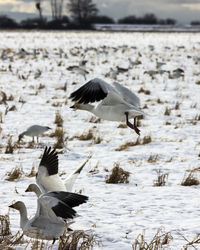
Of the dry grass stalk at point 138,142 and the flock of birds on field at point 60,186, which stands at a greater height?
the flock of birds on field at point 60,186

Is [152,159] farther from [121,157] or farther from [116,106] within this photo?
[116,106]

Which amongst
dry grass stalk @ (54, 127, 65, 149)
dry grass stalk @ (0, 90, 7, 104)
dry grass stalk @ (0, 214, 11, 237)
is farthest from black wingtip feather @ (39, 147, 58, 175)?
dry grass stalk @ (0, 90, 7, 104)

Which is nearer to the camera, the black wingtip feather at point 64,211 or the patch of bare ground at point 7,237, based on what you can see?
the black wingtip feather at point 64,211

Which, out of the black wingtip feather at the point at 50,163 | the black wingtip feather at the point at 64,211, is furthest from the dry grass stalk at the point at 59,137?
the black wingtip feather at the point at 64,211

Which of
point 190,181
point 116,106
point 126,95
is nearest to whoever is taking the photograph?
point 190,181

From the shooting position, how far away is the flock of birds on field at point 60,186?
3.24 m

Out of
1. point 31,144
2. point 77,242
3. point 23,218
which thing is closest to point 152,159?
A: point 31,144

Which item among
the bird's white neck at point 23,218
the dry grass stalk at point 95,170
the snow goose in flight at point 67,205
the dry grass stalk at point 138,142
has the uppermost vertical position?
the snow goose in flight at point 67,205

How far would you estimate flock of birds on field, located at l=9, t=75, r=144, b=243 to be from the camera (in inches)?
128

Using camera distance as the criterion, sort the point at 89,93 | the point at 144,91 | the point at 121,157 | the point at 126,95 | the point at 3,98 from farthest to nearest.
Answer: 1. the point at 144,91
2. the point at 3,98
3. the point at 121,157
4. the point at 126,95
5. the point at 89,93

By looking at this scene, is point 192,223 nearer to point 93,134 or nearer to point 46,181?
point 46,181

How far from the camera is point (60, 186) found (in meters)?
4.08

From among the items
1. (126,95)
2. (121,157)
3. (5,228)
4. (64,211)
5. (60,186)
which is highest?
(126,95)

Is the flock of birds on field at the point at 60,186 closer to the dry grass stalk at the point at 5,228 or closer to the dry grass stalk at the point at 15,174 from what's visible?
the dry grass stalk at the point at 5,228
